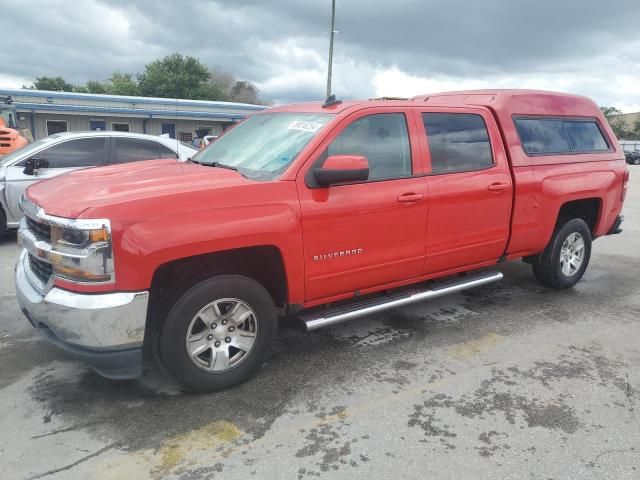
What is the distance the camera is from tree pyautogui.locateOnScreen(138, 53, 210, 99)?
48781 mm

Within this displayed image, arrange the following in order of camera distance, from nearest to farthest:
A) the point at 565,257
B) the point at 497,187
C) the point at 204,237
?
the point at 204,237
the point at 497,187
the point at 565,257

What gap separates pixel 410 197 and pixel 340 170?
Answer: 0.79m

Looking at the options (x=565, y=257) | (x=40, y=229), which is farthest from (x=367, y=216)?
(x=565, y=257)

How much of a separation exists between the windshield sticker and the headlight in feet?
5.35

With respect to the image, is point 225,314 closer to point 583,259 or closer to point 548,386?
point 548,386

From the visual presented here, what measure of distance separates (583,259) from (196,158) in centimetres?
432

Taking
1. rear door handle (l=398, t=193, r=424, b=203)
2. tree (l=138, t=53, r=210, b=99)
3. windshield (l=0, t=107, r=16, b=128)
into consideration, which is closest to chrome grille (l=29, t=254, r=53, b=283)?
rear door handle (l=398, t=193, r=424, b=203)

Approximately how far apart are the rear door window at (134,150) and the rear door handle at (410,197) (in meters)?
5.07

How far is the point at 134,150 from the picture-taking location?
25.0ft

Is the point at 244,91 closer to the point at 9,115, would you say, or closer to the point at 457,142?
the point at 9,115

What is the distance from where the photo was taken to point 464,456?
268cm

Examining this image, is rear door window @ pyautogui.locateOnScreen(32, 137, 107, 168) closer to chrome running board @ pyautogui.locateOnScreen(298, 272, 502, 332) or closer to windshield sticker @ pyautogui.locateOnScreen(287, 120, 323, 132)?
windshield sticker @ pyautogui.locateOnScreen(287, 120, 323, 132)

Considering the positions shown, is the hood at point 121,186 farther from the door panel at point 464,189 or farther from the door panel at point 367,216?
the door panel at point 464,189

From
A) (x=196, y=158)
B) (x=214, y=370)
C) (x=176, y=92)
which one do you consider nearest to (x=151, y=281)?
(x=214, y=370)
